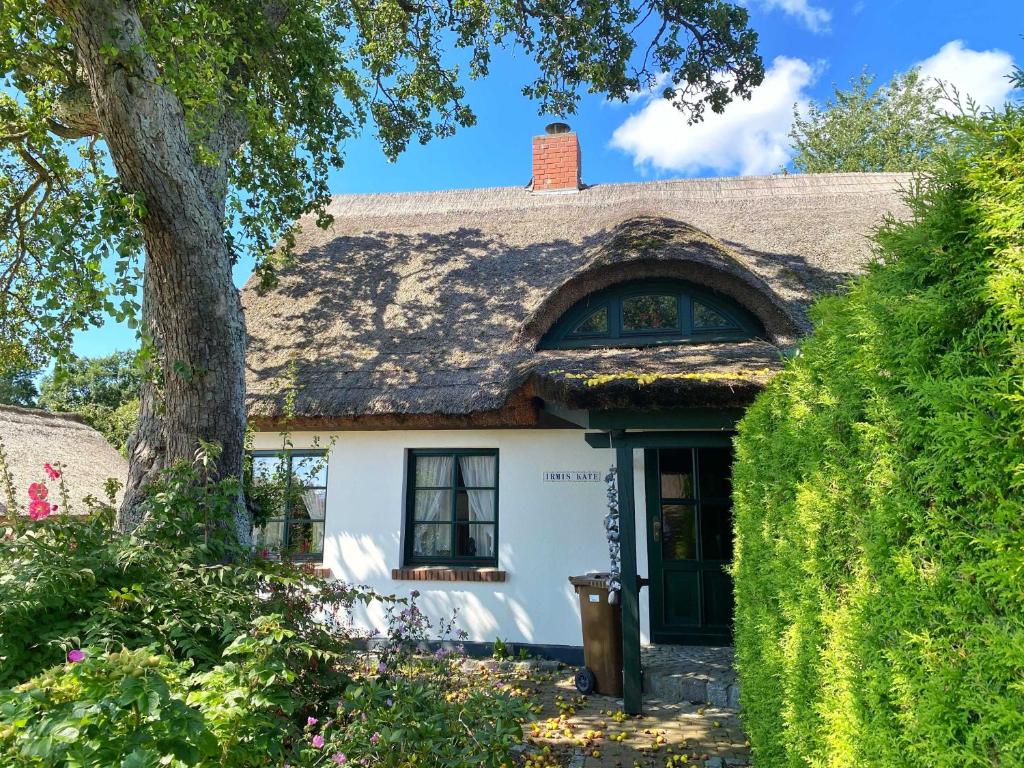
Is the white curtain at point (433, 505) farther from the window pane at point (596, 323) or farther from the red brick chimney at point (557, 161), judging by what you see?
the red brick chimney at point (557, 161)

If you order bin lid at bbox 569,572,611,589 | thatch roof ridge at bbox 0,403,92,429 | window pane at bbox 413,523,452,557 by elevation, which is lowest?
bin lid at bbox 569,572,611,589

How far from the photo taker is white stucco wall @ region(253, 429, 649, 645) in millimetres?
6656

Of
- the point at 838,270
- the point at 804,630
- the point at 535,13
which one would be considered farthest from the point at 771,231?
the point at 804,630

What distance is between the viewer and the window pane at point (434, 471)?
23.7ft

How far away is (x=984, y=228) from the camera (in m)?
1.33

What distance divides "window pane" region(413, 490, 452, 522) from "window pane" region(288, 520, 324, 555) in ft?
3.93

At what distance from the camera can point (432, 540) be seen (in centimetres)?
718

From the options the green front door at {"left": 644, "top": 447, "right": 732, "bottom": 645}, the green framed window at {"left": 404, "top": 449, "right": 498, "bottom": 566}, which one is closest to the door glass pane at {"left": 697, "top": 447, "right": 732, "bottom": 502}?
the green front door at {"left": 644, "top": 447, "right": 732, "bottom": 645}

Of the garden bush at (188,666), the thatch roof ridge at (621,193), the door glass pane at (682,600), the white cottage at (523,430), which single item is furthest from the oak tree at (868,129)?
the garden bush at (188,666)

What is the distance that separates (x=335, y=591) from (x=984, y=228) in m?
3.16

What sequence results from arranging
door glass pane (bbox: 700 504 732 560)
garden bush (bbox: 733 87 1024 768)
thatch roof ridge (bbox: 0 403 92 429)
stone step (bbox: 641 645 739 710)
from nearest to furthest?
garden bush (bbox: 733 87 1024 768)
stone step (bbox: 641 645 739 710)
door glass pane (bbox: 700 504 732 560)
thatch roof ridge (bbox: 0 403 92 429)

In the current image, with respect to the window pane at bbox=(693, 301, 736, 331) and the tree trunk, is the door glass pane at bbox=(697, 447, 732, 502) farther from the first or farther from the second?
the tree trunk

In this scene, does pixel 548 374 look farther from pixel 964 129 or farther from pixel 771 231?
pixel 771 231

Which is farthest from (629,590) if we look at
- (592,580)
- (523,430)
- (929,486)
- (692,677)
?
(929,486)
